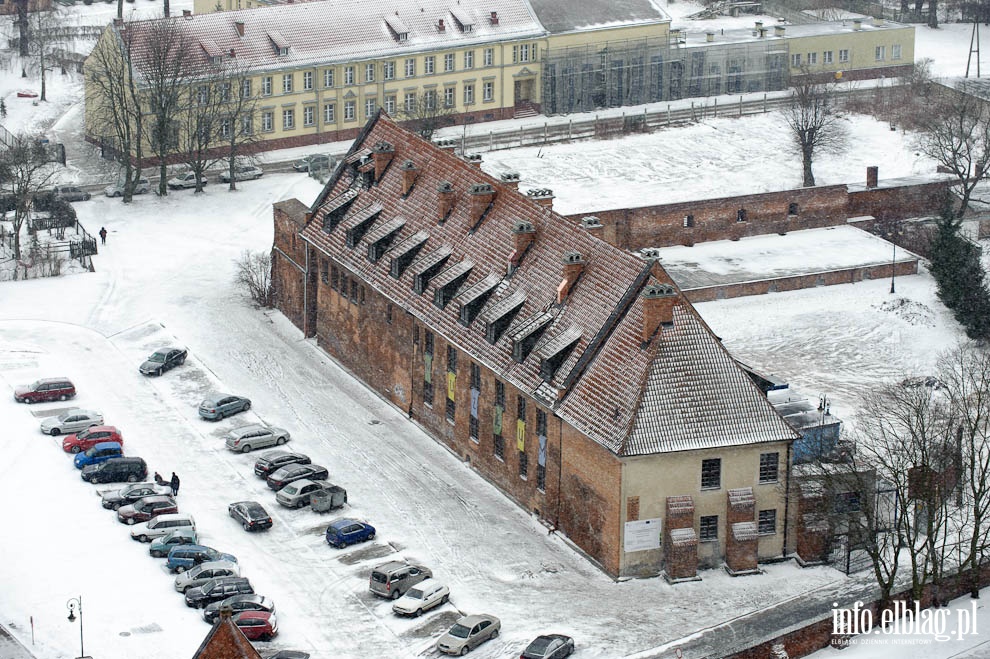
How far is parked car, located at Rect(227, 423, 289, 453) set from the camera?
3610 inches

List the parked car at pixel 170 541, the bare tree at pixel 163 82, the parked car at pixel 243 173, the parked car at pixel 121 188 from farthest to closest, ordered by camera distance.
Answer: the parked car at pixel 243 173, the parked car at pixel 121 188, the bare tree at pixel 163 82, the parked car at pixel 170 541

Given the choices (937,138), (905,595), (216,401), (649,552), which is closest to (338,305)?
(216,401)

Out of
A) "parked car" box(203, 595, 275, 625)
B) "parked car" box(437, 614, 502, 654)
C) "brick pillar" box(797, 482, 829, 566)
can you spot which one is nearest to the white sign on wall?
"brick pillar" box(797, 482, 829, 566)

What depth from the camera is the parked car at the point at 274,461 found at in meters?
88.8

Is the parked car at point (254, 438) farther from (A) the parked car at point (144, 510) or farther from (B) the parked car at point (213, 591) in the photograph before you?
(B) the parked car at point (213, 591)

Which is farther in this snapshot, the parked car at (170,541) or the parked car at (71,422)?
the parked car at (71,422)

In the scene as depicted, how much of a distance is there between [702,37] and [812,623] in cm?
9088

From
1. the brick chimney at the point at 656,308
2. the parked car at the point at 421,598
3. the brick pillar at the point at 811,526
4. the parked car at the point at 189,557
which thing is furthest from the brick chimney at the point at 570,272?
the parked car at the point at 189,557

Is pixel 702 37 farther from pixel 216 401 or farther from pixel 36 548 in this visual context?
pixel 36 548

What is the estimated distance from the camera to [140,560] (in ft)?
266

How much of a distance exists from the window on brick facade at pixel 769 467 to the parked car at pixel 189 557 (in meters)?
22.1

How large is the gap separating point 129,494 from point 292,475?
7.29 m

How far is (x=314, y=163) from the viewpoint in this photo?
443 feet

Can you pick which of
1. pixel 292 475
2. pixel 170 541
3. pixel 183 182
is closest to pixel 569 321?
pixel 292 475
